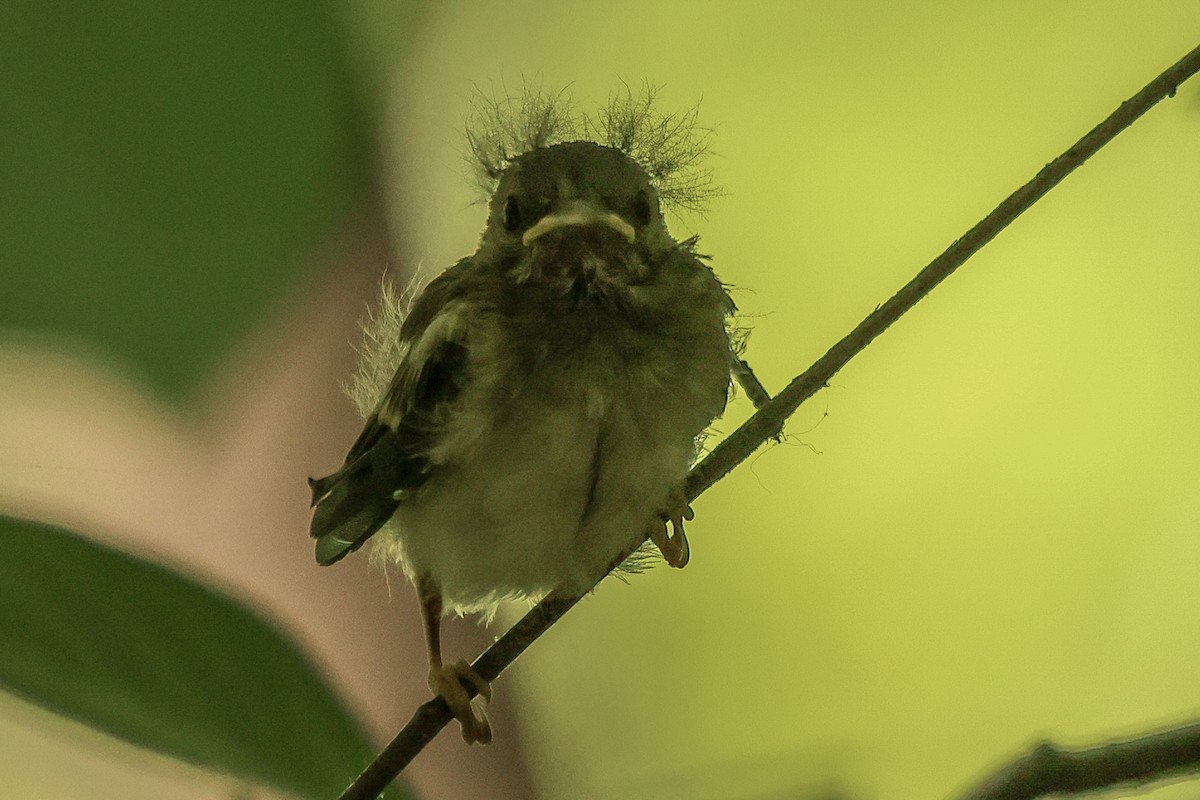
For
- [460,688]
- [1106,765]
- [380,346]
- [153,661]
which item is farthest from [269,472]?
[1106,765]

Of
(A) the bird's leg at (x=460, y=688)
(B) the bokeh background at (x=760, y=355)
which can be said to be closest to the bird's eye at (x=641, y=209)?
(B) the bokeh background at (x=760, y=355)

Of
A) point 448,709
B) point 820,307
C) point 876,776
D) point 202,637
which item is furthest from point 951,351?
point 202,637

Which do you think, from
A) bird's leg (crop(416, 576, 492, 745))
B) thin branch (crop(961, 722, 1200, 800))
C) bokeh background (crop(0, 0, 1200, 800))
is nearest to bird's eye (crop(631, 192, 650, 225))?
bokeh background (crop(0, 0, 1200, 800))

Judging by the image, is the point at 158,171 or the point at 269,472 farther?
the point at 269,472

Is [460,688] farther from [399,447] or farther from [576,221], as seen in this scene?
[576,221]

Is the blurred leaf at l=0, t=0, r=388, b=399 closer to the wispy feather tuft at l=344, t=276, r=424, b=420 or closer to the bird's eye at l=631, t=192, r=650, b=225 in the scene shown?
the wispy feather tuft at l=344, t=276, r=424, b=420
